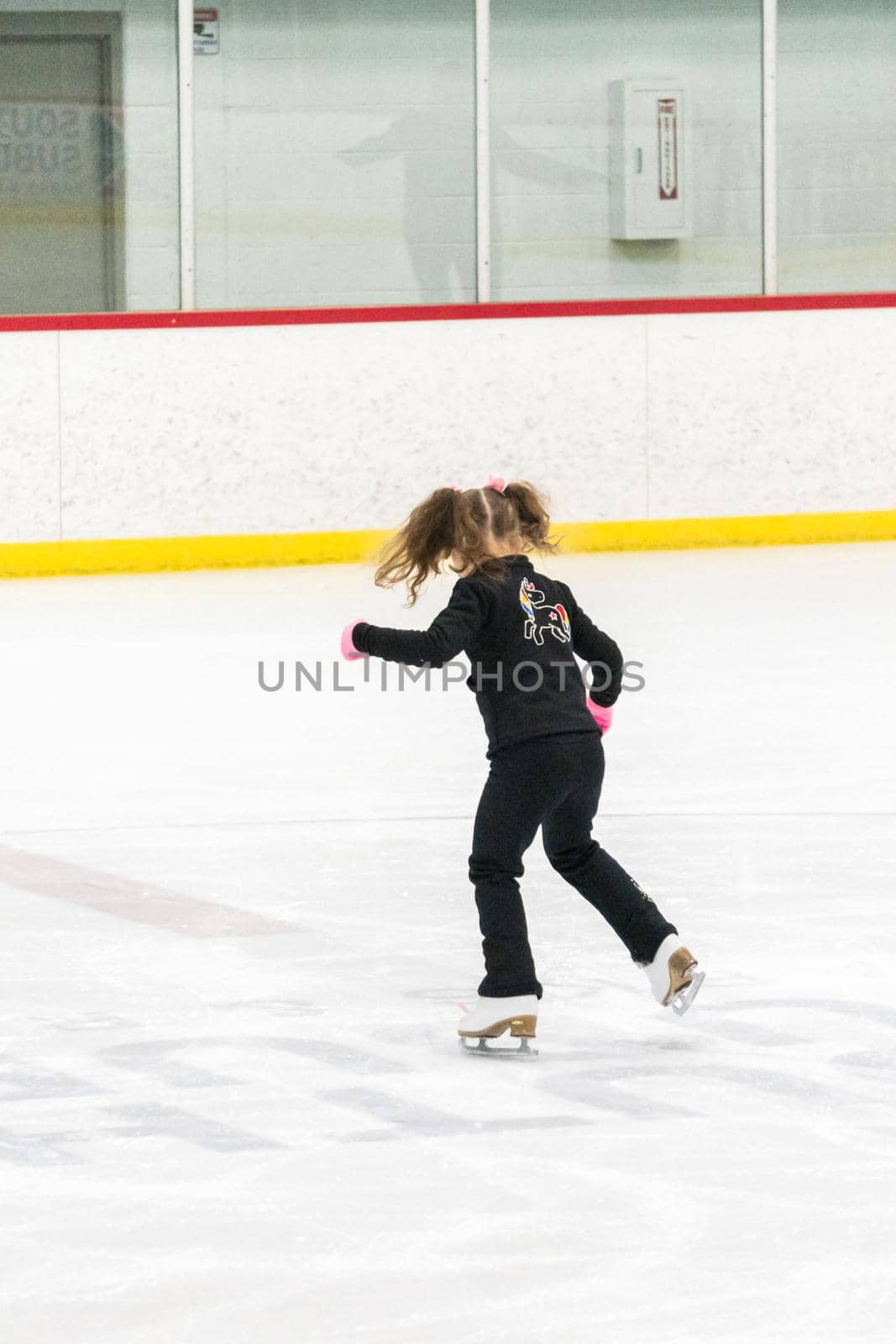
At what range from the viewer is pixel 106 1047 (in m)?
4.46

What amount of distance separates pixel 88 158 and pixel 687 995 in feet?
33.5

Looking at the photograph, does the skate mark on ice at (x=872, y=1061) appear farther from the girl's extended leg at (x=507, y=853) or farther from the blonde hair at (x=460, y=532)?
the blonde hair at (x=460, y=532)

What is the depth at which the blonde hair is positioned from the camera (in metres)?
4.50

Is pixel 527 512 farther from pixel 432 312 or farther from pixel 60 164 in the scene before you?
pixel 432 312

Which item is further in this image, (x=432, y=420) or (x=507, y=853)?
(x=432, y=420)

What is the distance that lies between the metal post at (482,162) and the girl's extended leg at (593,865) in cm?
1045

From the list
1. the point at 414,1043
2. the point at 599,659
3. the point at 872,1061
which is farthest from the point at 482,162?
the point at 872,1061

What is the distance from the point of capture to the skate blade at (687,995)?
15.0 feet

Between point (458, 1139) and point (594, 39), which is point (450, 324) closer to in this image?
point (594, 39)

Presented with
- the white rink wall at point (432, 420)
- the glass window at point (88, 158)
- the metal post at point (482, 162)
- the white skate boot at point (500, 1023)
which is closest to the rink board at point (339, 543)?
the white rink wall at point (432, 420)

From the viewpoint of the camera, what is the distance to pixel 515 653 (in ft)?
14.7

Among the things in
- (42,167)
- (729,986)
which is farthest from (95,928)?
(42,167)

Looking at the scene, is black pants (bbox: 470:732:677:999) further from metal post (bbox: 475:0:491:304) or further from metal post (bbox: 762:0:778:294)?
metal post (bbox: 762:0:778:294)

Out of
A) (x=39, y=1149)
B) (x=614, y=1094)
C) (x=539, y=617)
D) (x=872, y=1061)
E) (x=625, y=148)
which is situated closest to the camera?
(x=39, y=1149)
